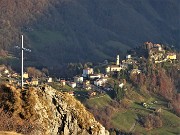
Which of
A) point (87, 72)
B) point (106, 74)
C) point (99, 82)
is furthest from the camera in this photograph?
point (87, 72)

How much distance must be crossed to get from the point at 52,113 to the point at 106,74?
128993 mm

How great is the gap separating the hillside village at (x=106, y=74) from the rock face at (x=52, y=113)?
99.8 metres

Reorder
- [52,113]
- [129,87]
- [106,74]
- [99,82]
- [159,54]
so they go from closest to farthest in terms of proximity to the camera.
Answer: [52,113] → [99,82] → [129,87] → [106,74] → [159,54]

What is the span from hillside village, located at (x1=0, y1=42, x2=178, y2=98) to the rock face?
99.8 m

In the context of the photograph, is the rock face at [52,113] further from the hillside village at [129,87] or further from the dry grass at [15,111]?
the hillside village at [129,87]

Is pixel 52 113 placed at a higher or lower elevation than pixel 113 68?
higher

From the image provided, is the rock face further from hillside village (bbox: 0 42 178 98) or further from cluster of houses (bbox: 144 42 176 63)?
cluster of houses (bbox: 144 42 176 63)

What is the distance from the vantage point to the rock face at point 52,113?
2761 centimetres

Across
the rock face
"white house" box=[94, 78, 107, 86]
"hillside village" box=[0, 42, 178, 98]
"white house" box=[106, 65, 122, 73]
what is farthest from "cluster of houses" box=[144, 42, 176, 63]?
the rock face

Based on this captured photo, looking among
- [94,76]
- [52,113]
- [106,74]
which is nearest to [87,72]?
[94,76]

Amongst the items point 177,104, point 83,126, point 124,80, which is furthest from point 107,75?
point 83,126

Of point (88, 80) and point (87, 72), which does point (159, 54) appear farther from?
point (88, 80)

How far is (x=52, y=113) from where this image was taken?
28562 mm

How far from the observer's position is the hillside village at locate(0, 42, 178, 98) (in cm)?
14138
